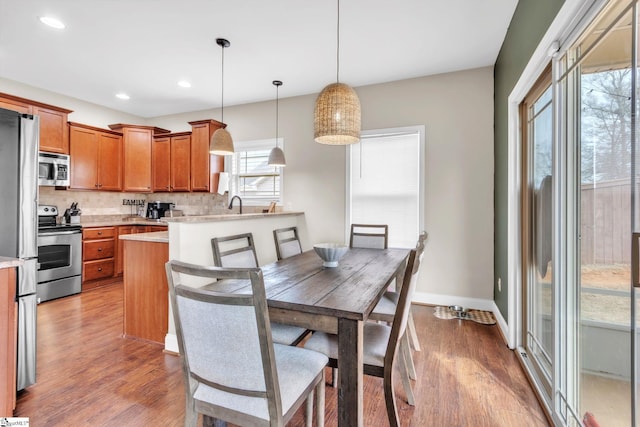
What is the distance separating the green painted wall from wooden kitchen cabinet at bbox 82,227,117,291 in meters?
5.21

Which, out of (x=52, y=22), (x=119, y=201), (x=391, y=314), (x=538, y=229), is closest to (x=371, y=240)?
(x=391, y=314)

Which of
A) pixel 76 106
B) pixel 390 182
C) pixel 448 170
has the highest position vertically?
pixel 76 106

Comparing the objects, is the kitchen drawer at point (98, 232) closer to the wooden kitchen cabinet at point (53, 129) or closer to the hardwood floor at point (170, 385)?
the wooden kitchen cabinet at point (53, 129)

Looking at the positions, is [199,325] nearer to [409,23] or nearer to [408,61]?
[409,23]

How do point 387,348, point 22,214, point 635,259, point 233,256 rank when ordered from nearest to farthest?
point 635,259, point 387,348, point 22,214, point 233,256

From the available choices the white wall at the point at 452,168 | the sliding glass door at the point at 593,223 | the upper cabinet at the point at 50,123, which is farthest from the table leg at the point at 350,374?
the upper cabinet at the point at 50,123

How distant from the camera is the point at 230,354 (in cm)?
106

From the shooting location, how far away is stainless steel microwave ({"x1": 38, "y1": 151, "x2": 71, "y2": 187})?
3922mm

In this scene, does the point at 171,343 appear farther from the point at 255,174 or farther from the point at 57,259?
the point at 255,174

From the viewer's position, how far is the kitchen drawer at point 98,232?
14.1 ft

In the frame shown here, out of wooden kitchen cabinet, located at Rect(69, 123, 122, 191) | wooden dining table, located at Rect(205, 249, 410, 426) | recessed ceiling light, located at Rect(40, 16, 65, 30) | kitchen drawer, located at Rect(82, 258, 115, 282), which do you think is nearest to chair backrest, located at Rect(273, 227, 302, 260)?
wooden dining table, located at Rect(205, 249, 410, 426)

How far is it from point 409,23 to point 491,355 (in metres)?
2.88

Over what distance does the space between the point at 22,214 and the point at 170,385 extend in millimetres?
1438

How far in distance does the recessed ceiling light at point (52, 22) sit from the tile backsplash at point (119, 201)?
2549mm
